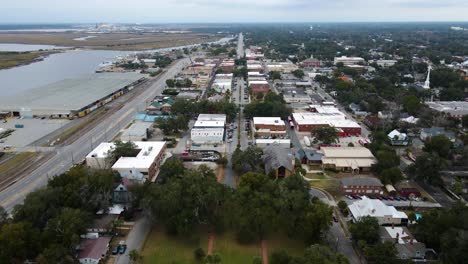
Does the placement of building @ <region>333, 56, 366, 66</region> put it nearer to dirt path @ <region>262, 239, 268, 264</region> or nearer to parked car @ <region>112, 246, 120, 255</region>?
dirt path @ <region>262, 239, 268, 264</region>

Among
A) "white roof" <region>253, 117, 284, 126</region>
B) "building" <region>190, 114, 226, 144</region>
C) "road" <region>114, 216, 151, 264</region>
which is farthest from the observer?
"white roof" <region>253, 117, 284, 126</region>

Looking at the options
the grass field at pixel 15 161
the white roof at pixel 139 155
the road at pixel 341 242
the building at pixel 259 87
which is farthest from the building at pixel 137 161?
the building at pixel 259 87

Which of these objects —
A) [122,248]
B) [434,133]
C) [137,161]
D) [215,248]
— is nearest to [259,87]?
[434,133]

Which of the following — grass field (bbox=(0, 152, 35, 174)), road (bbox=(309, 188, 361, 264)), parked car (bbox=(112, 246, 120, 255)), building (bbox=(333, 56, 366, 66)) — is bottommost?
Result: road (bbox=(309, 188, 361, 264))

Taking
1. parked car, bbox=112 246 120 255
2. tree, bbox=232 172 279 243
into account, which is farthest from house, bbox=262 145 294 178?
parked car, bbox=112 246 120 255

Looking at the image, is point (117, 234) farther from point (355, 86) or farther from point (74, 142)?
point (355, 86)

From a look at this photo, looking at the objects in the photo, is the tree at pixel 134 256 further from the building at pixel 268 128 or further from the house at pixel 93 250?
the building at pixel 268 128

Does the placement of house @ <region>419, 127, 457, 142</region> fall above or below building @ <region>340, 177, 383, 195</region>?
above
